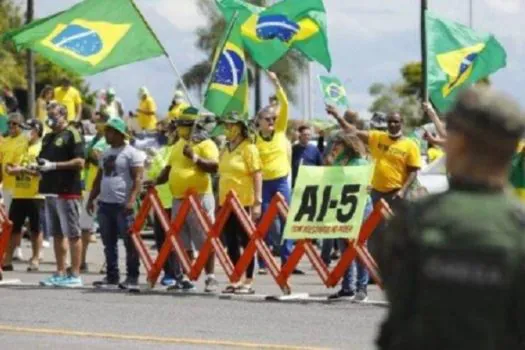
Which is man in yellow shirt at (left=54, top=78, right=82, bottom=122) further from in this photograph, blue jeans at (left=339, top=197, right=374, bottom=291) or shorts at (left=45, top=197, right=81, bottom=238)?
blue jeans at (left=339, top=197, right=374, bottom=291)

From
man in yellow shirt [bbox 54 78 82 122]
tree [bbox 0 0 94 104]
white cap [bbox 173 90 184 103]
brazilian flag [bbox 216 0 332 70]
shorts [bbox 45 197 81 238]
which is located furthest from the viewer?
tree [bbox 0 0 94 104]

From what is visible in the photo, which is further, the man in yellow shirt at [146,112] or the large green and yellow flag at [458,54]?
the man in yellow shirt at [146,112]

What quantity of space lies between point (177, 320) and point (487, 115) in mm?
9838

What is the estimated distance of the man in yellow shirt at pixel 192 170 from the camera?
17.7m

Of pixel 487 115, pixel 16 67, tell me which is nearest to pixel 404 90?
pixel 16 67

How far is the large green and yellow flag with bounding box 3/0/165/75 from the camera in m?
19.9

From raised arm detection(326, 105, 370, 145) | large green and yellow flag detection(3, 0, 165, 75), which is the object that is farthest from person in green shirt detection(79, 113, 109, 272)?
raised arm detection(326, 105, 370, 145)

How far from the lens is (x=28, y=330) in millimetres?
14070

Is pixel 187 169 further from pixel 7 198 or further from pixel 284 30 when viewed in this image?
pixel 7 198

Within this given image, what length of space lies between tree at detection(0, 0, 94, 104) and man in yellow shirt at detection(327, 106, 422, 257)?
35502 millimetres

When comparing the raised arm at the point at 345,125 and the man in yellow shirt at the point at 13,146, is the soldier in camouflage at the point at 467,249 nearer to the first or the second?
the raised arm at the point at 345,125

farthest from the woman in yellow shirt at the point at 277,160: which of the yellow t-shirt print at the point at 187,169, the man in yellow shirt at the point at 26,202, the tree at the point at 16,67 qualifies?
the tree at the point at 16,67

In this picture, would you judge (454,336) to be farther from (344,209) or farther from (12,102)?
→ (12,102)

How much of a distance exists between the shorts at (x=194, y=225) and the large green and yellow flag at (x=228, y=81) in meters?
1.36
